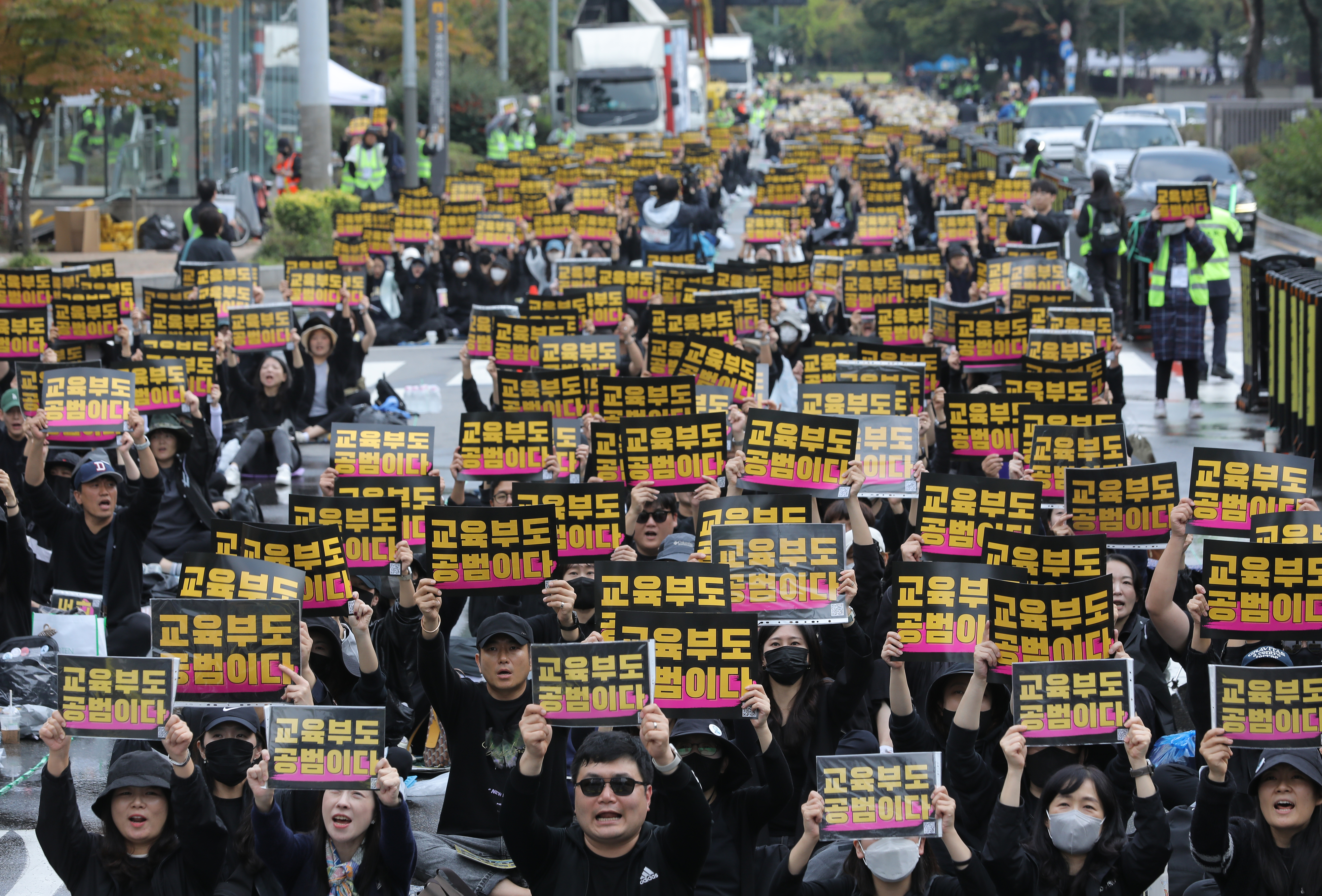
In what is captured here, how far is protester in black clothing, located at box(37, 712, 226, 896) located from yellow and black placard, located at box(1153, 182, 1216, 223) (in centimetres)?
1153

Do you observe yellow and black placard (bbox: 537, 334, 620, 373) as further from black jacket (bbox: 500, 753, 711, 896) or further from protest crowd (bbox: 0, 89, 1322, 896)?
black jacket (bbox: 500, 753, 711, 896)

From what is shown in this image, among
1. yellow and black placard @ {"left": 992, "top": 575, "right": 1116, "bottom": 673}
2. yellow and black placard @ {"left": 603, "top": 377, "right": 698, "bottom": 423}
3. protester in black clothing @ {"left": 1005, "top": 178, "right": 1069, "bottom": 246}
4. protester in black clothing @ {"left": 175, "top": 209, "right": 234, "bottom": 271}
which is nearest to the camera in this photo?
yellow and black placard @ {"left": 992, "top": 575, "right": 1116, "bottom": 673}

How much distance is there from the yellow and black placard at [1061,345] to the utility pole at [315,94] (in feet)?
52.6

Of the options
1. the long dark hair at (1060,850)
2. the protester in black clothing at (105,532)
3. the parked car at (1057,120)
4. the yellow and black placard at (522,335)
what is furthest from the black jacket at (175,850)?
the parked car at (1057,120)

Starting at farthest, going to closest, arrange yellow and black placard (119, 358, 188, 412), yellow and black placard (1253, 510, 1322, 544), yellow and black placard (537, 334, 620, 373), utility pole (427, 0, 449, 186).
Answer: utility pole (427, 0, 449, 186)
yellow and black placard (537, 334, 620, 373)
yellow and black placard (119, 358, 188, 412)
yellow and black placard (1253, 510, 1322, 544)

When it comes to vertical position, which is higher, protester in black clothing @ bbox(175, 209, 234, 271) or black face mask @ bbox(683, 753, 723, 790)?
protester in black clothing @ bbox(175, 209, 234, 271)

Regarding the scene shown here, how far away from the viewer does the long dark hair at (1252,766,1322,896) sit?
5.04 meters

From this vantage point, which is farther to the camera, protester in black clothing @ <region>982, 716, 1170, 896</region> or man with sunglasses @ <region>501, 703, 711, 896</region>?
protester in black clothing @ <region>982, 716, 1170, 896</region>

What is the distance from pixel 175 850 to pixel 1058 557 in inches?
131

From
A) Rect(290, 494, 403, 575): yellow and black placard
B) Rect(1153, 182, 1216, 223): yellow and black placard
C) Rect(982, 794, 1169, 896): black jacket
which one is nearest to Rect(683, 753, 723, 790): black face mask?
Rect(982, 794, 1169, 896): black jacket

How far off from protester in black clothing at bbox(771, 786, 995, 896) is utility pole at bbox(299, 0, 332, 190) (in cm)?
2148

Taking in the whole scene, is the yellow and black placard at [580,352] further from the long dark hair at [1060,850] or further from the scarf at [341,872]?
the long dark hair at [1060,850]

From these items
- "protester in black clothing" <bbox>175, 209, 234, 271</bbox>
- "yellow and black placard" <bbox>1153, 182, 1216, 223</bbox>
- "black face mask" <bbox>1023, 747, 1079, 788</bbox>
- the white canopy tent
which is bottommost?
"black face mask" <bbox>1023, 747, 1079, 788</bbox>

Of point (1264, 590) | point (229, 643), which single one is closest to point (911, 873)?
point (1264, 590)
